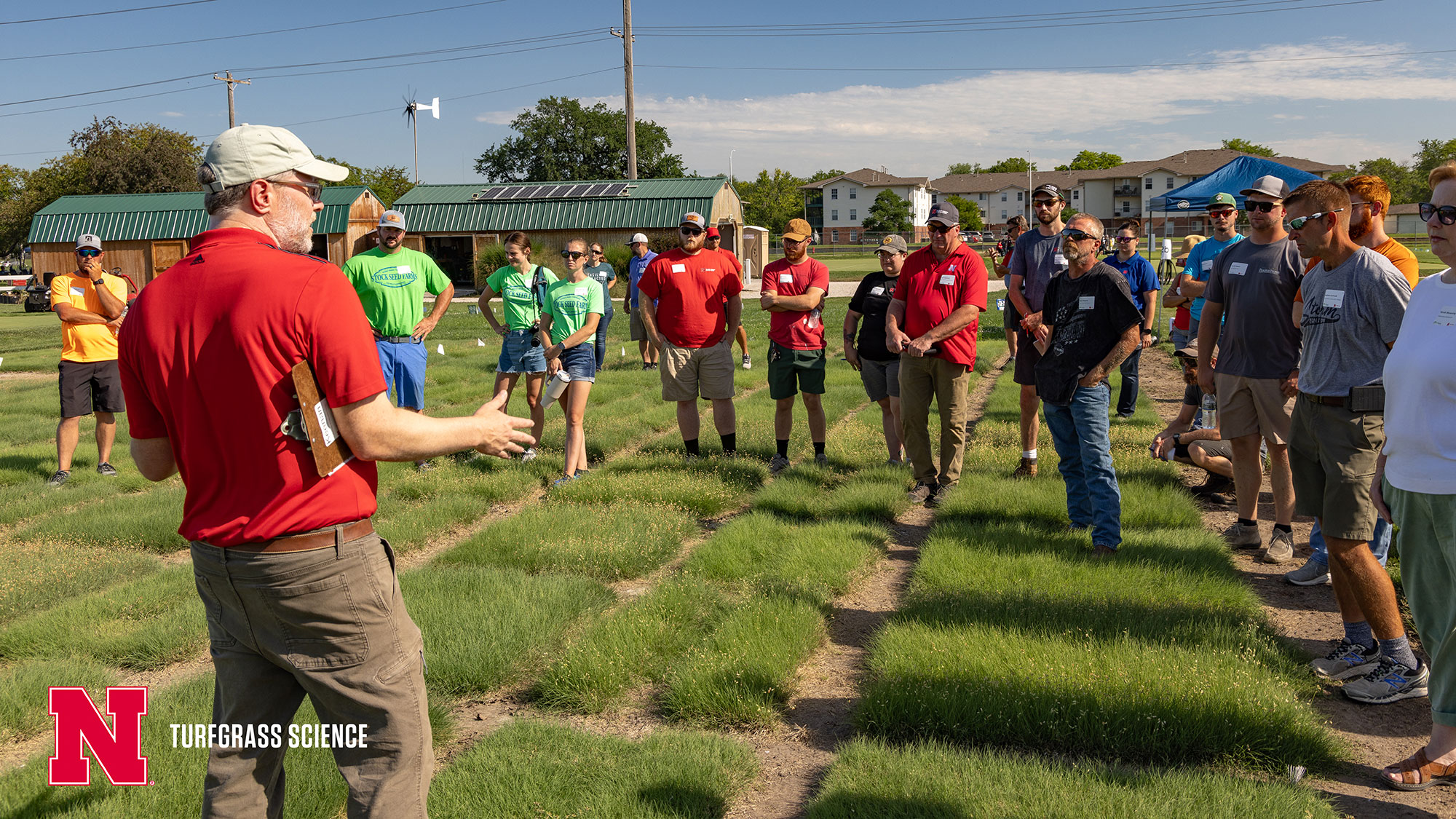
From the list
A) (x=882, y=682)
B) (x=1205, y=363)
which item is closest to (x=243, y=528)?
(x=882, y=682)

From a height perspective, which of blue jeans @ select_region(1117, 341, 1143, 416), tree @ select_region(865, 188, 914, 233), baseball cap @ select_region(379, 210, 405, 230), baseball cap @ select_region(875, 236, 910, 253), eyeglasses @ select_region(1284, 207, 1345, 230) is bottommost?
blue jeans @ select_region(1117, 341, 1143, 416)

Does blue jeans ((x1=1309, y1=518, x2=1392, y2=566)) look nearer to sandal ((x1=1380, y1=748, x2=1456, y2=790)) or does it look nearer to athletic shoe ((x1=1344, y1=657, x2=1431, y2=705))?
athletic shoe ((x1=1344, y1=657, x2=1431, y2=705))

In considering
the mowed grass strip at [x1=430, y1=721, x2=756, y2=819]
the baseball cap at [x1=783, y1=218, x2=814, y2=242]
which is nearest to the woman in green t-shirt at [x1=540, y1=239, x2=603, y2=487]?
the baseball cap at [x1=783, y1=218, x2=814, y2=242]

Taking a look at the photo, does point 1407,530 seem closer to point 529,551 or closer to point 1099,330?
point 1099,330

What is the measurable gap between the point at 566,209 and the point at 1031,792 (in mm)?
40235

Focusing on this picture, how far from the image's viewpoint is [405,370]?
8.30m

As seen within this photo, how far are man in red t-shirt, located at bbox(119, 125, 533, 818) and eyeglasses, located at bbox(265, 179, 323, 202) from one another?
0.01 meters

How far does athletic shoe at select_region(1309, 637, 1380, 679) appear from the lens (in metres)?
4.40

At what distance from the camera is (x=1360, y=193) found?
5.04 m

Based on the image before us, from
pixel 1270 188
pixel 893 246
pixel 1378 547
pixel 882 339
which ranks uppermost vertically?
pixel 1270 188

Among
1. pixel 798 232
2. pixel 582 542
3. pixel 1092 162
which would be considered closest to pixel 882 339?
pixel 798 232

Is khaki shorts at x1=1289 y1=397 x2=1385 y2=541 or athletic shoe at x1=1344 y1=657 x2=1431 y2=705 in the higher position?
khaki shorts at x1=1289 y1=397 x2=1385 y2=541

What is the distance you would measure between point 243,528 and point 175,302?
0.58 meters

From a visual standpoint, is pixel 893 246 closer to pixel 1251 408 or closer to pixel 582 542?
pixel 1251 408
